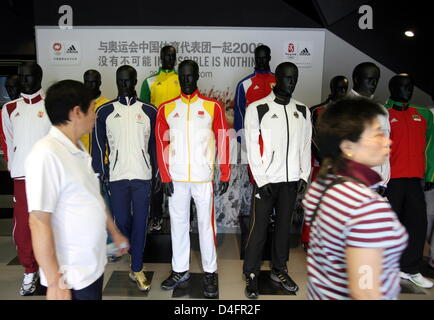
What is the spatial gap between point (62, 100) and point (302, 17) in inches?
110

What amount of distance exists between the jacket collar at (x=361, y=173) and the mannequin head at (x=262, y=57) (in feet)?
7.35

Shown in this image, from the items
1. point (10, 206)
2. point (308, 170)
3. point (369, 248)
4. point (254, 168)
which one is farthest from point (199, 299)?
point (10, 206)

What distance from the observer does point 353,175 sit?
3.24ft

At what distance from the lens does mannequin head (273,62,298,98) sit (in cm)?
237

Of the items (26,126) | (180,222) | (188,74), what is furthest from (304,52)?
(26,126)

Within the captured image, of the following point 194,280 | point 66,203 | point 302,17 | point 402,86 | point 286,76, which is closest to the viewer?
point 66,203

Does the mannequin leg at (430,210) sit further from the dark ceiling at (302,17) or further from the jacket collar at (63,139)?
the jacket collar at (63,139)

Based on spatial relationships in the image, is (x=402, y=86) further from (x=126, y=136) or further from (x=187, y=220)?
(x=126, y=136)

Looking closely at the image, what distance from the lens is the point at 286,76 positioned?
2375mm

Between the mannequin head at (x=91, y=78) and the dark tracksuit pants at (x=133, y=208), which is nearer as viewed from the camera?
the dark tracksuit pants at (x=133, y=208)

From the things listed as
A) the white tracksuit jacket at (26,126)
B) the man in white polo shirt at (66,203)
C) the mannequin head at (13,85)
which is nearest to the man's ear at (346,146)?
the man in white polo shirt at (66,203)

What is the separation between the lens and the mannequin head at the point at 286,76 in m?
2.37

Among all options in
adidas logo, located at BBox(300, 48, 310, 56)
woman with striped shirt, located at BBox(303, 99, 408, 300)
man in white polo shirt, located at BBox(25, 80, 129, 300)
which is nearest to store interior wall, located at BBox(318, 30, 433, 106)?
adidas logo, located at BBox(300, 48, 310, 56)

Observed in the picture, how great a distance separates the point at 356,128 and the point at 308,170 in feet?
5.02
